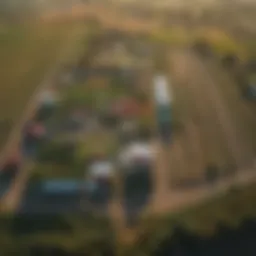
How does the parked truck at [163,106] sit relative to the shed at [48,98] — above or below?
below

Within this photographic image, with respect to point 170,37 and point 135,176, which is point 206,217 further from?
point 170,37

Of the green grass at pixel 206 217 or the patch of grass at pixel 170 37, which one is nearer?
the green grass at pixel 206 217

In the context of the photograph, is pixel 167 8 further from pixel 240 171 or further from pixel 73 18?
pixel 240 171

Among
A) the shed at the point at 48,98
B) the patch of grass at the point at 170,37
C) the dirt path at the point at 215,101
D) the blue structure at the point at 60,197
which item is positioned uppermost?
the patch of grass at the point at 170,37

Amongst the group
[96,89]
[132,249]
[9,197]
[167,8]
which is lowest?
[132,249]

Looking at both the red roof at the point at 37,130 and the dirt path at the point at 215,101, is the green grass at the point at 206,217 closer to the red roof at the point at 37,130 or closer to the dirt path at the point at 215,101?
the dirt path at the point at 215,101

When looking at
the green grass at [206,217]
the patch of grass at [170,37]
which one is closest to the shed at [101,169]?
the green grass at [206,217]

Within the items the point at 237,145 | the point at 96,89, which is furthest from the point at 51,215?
the point at 237,145

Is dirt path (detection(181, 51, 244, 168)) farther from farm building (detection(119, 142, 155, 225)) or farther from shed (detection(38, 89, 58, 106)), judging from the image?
shed (detection(38, 89, 58, 106))
